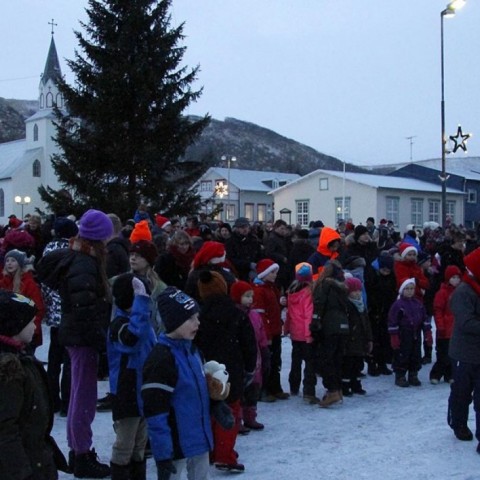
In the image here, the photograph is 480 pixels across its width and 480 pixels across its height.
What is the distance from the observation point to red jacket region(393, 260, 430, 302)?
9.39m

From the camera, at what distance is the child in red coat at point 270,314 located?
791 centimetres

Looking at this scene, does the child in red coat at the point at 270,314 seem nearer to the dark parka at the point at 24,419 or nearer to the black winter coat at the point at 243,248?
the black winter coat at the point at 243,248

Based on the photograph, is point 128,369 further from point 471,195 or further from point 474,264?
point 471,195

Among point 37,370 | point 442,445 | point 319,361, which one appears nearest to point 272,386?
point 319,361

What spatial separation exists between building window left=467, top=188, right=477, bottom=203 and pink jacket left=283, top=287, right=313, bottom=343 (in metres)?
47.2

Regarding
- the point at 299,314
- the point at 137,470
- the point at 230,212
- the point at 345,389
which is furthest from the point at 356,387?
the point at 230,212

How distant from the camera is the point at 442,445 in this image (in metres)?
6.21

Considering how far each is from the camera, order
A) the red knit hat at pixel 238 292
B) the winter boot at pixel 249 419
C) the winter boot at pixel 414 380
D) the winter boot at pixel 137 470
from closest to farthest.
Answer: the winter boot at pixel 137 470, the red knit hat at pixel 238 292, the winter boot at pixel 249 419, the winter boot at pixel 414 380

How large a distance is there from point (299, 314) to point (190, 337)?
414 centimetres

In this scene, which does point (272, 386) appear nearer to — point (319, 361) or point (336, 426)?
point (319, 361)

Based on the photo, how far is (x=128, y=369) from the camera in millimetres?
4945

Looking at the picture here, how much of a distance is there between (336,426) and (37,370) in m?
4.28

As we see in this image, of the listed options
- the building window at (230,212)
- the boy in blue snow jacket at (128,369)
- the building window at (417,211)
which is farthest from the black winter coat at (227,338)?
the building window at (230,212)

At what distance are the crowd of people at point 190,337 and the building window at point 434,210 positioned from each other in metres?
39.0
